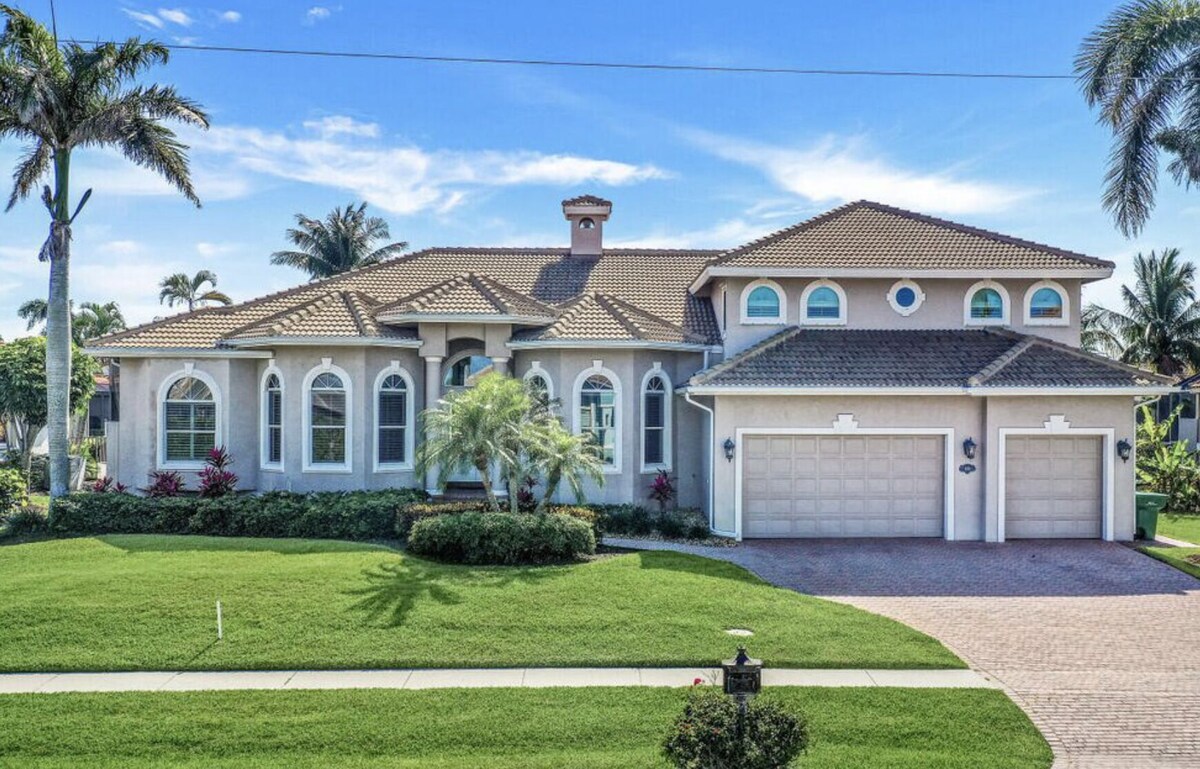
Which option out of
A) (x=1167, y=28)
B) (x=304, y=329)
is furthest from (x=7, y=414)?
(x=1167, y=28)

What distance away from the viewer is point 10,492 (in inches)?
648

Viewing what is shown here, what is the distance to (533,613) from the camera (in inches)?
405

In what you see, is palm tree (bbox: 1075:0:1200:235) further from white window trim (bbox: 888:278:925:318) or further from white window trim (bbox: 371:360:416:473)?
white window trim (bbox: 371:360:416:473)

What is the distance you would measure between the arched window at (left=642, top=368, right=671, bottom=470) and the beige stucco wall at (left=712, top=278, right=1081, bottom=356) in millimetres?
1828

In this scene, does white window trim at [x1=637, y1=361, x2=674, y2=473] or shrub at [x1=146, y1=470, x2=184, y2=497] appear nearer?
shrub at [x1=146, y1=470, x2=184, y2=497]

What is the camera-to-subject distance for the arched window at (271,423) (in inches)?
696

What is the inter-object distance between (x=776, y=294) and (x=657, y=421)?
425 centimetres

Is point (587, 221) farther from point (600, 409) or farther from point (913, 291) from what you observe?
point (913, 291)

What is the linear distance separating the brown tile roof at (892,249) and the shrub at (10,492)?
53.9 ft

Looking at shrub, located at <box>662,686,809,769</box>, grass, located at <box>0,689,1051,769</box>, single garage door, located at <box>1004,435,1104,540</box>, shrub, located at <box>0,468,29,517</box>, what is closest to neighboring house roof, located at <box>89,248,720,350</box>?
shrub, located at <box>0,468,29,517</box>

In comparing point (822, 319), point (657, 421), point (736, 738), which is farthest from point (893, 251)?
point (736, 738)

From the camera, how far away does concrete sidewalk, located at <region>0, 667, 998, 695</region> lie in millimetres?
8211

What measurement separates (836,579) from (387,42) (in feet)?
43.7

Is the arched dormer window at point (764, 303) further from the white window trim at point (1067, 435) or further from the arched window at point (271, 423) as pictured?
the arched window at point (271, 423)
